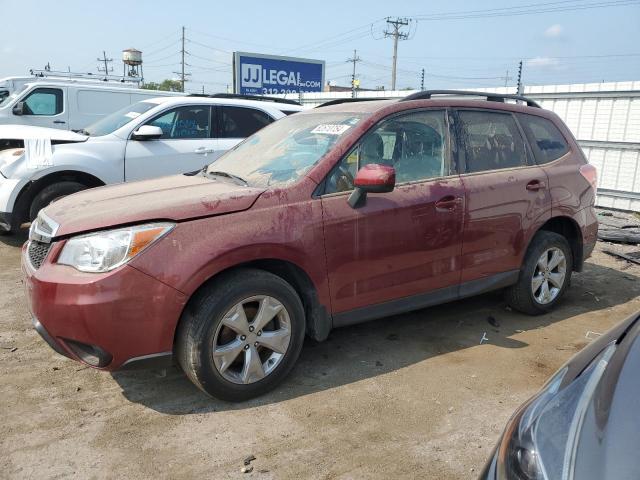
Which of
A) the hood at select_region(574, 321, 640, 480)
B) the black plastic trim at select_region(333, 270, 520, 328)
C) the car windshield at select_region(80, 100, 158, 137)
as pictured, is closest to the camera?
the hood at select_region(574, 321, 640, 480)

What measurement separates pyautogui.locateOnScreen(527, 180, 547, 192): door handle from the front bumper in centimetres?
296

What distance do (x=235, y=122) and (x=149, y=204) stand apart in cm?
467

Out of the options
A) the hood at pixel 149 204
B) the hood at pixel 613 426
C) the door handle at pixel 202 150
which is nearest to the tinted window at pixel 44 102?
the door handle at pixel 202 150

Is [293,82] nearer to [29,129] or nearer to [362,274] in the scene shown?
[29,129]

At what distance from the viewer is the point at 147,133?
21.9 ft

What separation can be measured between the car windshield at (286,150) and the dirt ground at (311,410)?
1338 millimetres

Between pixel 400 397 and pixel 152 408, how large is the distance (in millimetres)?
1503

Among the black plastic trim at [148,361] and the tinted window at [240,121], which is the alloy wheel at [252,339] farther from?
the tinted window at [240,121]

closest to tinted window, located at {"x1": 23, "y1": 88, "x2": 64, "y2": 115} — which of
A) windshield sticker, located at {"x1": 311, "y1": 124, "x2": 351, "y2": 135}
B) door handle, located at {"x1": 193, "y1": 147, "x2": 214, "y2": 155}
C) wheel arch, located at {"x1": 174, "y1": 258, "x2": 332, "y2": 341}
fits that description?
door handle, located at {"x1": 193, "y1": 147, "x2": 214, "y2": 155}

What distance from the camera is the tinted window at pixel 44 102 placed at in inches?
440

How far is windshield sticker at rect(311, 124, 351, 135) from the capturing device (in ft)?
12.2

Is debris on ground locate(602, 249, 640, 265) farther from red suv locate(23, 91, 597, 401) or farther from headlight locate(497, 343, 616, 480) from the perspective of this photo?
headlight locate(497, 343, 616, 480)

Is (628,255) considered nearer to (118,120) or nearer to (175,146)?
(175,146)

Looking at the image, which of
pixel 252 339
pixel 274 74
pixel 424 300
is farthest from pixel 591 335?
pixel 274 74
